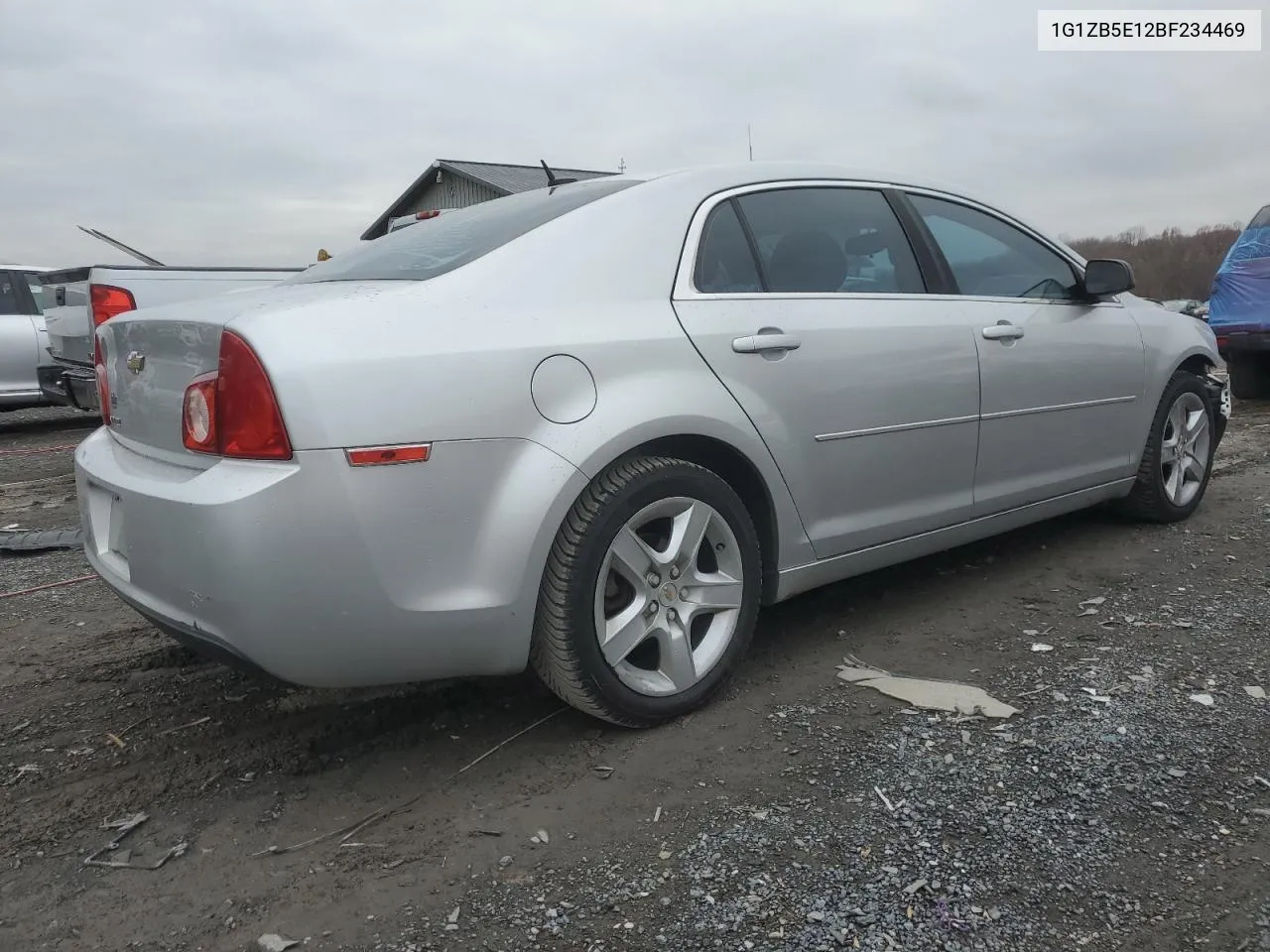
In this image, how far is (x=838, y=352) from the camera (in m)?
2.95

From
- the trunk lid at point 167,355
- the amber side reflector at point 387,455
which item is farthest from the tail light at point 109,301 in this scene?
the amber side reflector at point 387,455

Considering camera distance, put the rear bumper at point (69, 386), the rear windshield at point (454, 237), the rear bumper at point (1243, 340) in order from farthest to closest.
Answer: the rear bumper at point (1243, 340) < the rear bumper at point (69, 386) < the rear windshield at point (454, 237)

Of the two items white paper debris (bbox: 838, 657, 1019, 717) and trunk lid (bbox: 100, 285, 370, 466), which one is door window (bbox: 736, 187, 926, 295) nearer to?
white paper debris (bbox: 838, 657, 1019, 717)

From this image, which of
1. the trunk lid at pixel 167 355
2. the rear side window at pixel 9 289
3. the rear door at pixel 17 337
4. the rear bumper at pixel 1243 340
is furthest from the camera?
the rear side window at pixel 9 289

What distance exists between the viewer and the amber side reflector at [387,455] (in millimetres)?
2082

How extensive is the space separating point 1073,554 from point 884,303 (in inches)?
67.8

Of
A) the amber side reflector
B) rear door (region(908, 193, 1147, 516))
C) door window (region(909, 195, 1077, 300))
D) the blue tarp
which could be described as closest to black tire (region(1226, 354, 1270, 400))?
the blue tarp

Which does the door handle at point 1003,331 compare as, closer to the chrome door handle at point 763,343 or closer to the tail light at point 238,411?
the chrome door handle at point 763,343

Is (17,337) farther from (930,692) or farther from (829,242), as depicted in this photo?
(930,692)

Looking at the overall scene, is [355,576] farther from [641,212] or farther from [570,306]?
[641,212]

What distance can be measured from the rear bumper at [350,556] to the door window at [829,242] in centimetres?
112

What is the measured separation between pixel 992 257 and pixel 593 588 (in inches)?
89.4

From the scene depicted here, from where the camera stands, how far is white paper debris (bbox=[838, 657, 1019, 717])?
2.71 m

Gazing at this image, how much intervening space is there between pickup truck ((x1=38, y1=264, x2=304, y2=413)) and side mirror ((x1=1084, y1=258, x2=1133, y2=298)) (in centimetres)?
351
